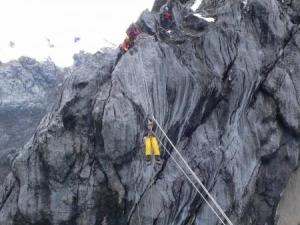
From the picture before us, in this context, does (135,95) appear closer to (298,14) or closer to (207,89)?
(207,89)

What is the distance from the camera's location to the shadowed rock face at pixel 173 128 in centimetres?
2095

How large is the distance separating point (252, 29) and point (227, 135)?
673cm

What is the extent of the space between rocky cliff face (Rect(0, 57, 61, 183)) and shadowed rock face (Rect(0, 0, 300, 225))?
2152 inches

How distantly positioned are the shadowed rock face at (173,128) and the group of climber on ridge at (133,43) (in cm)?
43

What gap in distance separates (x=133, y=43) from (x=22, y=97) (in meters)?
60.7

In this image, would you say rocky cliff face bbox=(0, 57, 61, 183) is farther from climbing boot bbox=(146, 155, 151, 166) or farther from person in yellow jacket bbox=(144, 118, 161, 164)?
person in yellow jacket bbox=(144, 118, 161, 164)

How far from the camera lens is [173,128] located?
72.2ft

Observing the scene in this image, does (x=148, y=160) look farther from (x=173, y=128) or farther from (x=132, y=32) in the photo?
(x=132, y=32)

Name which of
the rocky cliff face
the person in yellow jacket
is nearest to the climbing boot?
the person in yellow jacket

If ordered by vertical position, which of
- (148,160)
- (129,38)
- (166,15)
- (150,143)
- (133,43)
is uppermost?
(166,15)

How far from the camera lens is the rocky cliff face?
7698 cm

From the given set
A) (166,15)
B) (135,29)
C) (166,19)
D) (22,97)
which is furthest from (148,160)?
(22,97)

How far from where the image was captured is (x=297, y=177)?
98.8 feet

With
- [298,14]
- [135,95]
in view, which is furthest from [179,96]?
[298,14]
